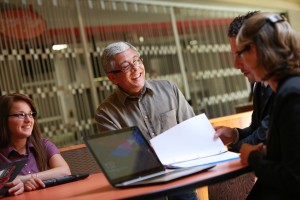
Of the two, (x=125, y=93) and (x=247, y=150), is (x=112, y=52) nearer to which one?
(x=125, y=93)

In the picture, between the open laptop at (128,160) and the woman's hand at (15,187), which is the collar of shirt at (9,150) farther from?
the open laptop at (128,160)

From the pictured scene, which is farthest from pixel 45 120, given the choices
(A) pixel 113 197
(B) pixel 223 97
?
(A) pixel 113 197

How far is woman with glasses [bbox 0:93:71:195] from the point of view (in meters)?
2.84

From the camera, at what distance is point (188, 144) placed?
2.08 meters

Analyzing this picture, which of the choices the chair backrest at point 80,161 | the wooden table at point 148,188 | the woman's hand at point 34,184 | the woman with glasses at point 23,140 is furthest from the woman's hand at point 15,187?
the chair backrest at point 80,161

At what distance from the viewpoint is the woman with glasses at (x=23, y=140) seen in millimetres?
2842

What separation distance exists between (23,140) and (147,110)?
77 centimetres

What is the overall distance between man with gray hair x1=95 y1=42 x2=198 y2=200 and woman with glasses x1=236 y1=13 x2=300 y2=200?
1.05m

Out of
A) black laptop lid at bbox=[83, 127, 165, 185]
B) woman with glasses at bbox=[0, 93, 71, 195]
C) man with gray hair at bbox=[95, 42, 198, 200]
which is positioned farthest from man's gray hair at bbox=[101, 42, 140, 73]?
black laptop lid at bbox=[83, 127, 165, 185]

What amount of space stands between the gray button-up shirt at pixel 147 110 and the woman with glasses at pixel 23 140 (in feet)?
1.29

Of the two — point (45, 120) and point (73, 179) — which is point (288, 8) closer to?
point (45, 120)

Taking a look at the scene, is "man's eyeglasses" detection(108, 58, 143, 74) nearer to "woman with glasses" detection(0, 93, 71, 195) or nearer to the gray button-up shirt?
the gray button-up shirt

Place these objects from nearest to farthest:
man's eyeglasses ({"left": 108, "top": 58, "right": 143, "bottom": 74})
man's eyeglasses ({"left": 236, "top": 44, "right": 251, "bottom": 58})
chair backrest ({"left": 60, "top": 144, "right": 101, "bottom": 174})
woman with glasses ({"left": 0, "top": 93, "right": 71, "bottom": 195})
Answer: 1. man's eyeglasses ({"left": 236, "top": 44, "right": 251, "bottom": 58})
2. man's eyeglasses ({"left": 108, "top": 58, "right": 143, "bottom": 74})
3. woman with glasses ({"left": 0, "top": 93, "right": 71, "bottom": 195})
4. chair backrest ({"left": 60, "top": 144, "right": 101, "bottom": 174})

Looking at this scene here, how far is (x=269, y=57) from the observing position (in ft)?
5.31
